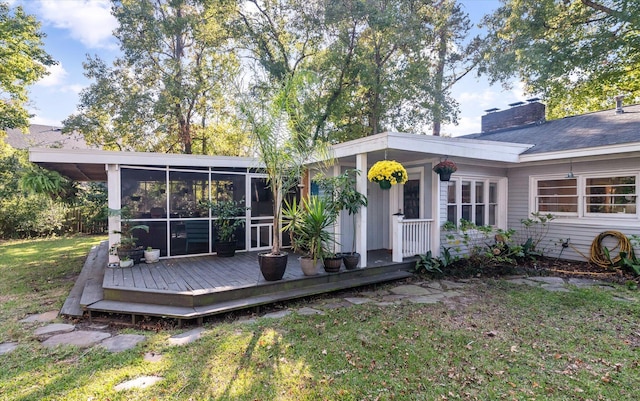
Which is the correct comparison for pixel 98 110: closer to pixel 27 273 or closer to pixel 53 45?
pixel 53 45

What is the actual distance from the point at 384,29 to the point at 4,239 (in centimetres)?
1601

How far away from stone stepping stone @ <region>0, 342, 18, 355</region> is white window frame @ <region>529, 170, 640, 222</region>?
364 inches

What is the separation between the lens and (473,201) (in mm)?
7324

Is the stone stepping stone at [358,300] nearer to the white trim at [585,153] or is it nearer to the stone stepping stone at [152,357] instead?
the stone stepping stone at [152,357]

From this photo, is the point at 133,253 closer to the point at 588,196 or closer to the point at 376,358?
the point at 376,358

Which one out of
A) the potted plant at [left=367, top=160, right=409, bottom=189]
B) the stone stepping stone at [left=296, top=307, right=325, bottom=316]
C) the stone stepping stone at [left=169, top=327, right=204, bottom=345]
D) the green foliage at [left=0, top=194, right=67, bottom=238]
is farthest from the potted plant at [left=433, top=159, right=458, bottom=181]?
the green foliage at [left=0, top=194, right=67, bottom=238]

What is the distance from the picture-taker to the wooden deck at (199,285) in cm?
405

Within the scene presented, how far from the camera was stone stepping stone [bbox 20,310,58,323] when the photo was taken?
3967mm

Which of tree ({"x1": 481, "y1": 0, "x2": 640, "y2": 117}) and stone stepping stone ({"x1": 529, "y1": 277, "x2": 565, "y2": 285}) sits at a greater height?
tree ({"x1": 481, "y1": 0, "x2": 640, "y2": 117})

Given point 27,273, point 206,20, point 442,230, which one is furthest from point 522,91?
point 27,273

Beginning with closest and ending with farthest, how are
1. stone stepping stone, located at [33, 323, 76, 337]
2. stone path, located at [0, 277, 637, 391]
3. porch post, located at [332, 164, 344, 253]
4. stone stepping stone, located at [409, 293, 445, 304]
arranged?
stone path, located at [0, 277, 637, 391] → stone stepping stone, located at [33, 323, 76, 337] → stone stepping stone, located at [409, 293, 445, 304] → porch post, located at [332, 164, 344, 253]

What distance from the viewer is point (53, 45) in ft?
41.5

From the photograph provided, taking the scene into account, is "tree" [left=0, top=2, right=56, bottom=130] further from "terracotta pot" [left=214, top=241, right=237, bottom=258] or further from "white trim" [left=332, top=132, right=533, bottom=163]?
"white trim" [left=332, top=132, right=533, bottom=163]

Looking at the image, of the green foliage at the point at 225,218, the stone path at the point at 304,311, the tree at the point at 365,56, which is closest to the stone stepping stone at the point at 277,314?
the stone path at the point at 304,311
